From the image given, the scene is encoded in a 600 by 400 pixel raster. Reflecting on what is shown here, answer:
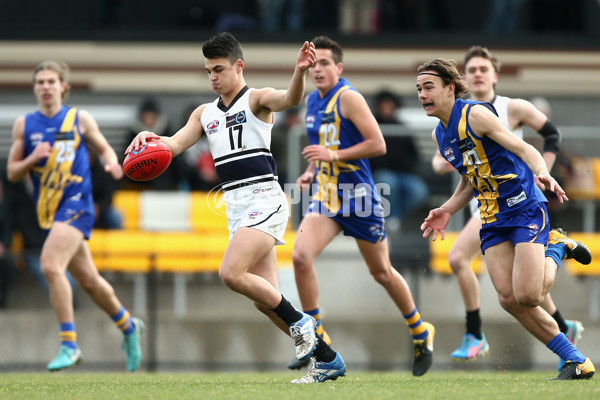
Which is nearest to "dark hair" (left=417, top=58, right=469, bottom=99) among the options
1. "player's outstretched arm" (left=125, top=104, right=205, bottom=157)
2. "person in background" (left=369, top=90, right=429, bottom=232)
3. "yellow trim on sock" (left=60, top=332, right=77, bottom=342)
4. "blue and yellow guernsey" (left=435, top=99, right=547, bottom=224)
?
"blue and yellow guernsey" (left=435, top=99, right=547, bottom=224)

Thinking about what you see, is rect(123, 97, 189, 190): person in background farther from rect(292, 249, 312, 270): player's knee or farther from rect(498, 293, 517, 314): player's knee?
rect(498, 293, 517, 314): player's knee

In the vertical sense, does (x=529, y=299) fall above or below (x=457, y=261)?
below

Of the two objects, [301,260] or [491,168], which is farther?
[301,260]

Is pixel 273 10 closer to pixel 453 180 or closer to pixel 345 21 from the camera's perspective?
pixel 345 21

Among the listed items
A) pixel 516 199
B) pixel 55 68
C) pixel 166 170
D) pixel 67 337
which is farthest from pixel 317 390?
pixel 166 170

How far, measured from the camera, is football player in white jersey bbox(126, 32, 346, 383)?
22.2 feet

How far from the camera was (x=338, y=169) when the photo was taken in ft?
26.7

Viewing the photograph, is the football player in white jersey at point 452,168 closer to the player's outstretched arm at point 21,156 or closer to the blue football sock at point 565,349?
the blue football sock at point 565,349

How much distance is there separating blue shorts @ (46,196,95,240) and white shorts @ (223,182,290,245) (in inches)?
88.0

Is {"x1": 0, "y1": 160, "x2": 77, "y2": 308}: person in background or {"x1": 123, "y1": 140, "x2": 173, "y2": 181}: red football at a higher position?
{"x1": 123, "y1": 140, "x2": 173, "y2": 181}: red football

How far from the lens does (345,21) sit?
16.5 meters

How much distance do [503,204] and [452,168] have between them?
4.90 feet

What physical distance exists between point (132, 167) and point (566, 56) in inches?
424

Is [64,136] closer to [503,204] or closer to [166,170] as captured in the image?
[503,204]
